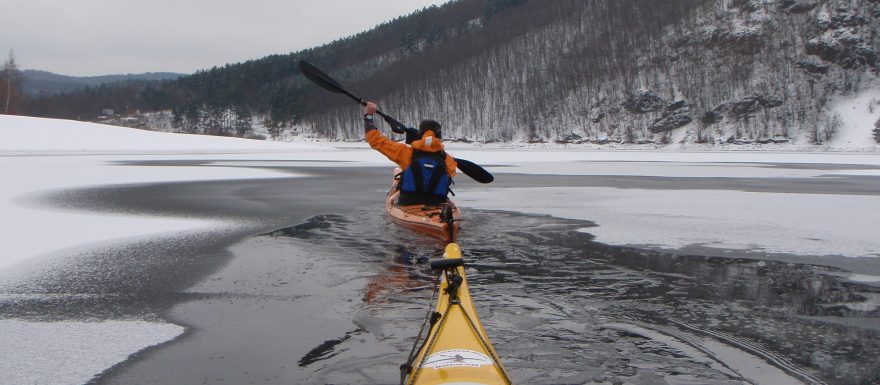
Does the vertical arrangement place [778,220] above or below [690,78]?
below

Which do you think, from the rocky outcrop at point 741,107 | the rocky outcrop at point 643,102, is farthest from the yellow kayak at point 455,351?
the rocky outcrop at point 643,102

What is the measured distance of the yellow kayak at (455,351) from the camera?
2.97m

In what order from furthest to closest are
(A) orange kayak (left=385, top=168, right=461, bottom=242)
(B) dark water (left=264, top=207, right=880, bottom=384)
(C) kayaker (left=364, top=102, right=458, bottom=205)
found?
(C) kayaker (left=364, top=102, right=458, bottom=205)
(A) orange kayak (left=385, top=168, right=461, bottom=242)
(B) dark water (left=264, top=207, right=880, bottom=384)

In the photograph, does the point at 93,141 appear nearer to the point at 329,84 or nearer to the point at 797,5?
the point at 329,84

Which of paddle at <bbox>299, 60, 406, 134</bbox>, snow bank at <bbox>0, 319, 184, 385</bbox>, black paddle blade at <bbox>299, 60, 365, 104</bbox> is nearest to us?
snow bank at <bbox>0, 319, 184, 385</bbox>

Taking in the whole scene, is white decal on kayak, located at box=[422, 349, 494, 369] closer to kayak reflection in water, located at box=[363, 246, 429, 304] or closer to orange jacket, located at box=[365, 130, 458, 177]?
kayak reflection in water, located at box=[363, 246, 429, 304]

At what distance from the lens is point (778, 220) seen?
10.8 m

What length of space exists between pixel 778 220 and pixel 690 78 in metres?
73.5

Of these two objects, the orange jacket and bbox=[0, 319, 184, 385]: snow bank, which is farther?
the orange jacket

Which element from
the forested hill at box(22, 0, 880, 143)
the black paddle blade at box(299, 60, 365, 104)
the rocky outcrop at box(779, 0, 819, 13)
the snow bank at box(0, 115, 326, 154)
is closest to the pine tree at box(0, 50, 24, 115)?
the snow bank at box(0, 115, 326, 154)

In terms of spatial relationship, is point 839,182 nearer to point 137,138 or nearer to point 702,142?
point 137,138

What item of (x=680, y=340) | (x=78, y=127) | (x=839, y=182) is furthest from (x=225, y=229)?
(x=78, y=127)

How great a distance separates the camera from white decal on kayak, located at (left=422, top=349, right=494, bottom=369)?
3.05 m

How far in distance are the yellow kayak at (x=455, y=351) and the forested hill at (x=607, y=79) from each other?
69397 mm
